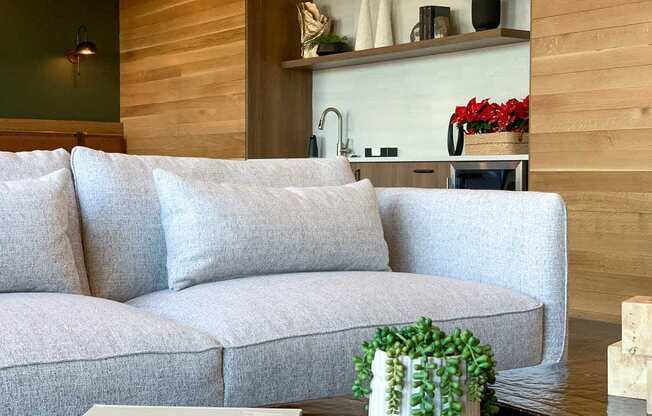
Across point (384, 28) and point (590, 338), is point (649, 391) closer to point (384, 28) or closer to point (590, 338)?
point (590, 338)

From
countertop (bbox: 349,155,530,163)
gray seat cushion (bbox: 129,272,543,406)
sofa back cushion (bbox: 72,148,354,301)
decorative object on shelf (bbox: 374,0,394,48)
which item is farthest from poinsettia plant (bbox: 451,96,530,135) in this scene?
sofa back cushion (bbox: 72,148,354,301)

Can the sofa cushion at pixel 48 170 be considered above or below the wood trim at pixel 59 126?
below

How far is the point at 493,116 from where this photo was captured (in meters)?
5.19

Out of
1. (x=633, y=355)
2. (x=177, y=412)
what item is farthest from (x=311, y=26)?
(x=177, y=412)

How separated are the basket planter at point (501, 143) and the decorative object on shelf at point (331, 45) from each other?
165 centimetres

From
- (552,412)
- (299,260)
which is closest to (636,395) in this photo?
(552,412)

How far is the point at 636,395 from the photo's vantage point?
153 cm

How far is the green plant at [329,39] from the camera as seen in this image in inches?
256

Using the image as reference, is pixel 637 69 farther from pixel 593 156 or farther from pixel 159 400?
pixel 159 400

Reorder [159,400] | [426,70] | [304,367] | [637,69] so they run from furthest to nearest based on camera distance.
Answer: [426,70] → [637,69] → [304,367] → [159,400]

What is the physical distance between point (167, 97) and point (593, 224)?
4.20 metres

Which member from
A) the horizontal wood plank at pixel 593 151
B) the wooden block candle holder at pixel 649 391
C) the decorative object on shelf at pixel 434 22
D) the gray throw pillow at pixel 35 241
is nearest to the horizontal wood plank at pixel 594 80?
the horizontal wood plank at pixel 593 151

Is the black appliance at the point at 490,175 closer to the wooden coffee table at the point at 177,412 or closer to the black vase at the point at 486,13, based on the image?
the black vase at the point at 486,13

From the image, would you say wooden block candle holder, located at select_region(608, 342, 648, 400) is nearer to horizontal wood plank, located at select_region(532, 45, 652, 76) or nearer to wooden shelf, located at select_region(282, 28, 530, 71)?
horizontal wood plank, located at select_region(532, 45, 652, 76)
